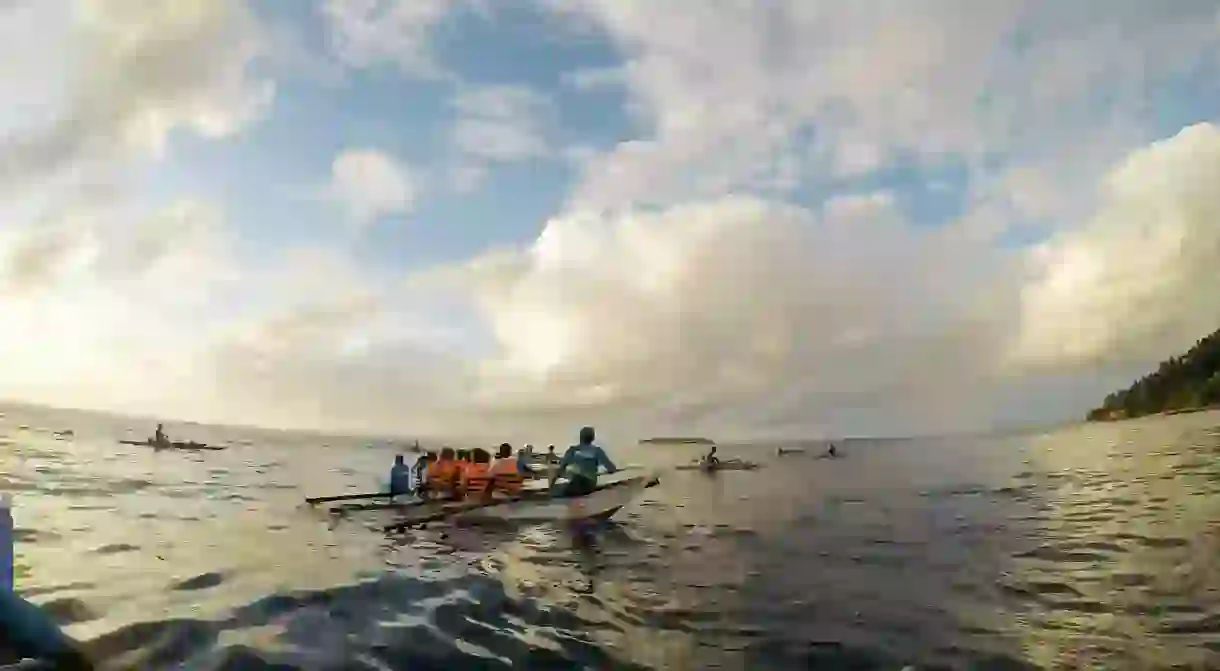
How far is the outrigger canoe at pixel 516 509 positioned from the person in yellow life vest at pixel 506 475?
1840 millimetres

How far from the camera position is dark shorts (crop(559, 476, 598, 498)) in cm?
2294

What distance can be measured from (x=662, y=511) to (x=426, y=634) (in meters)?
20.6

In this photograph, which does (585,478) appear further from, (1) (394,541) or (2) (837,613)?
(2) (837,613)

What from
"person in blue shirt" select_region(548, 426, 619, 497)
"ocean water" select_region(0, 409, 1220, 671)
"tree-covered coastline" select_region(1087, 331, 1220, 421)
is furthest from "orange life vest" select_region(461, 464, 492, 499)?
"tree-covered coastline" select_region(1087, 331, 1220, 421)

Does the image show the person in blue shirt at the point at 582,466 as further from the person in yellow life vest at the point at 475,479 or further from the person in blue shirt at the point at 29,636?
the person in blue shirt at the point at 29,636

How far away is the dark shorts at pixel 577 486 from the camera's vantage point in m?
22.9

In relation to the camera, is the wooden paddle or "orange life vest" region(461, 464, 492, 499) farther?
the wooden paddle

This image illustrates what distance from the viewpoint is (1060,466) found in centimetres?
4575

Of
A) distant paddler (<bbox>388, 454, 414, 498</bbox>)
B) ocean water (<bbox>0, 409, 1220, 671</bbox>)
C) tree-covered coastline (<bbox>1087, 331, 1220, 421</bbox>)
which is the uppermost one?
tree-covered coastline (<bbox>1087, 331, 1220, 421</bbox>)

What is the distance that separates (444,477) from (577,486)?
17.1 feet

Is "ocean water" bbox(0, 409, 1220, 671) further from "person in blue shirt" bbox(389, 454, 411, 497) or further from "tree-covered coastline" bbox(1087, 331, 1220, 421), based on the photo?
"tree-covered coastline" bbox(1087, 331, 1220, 421)

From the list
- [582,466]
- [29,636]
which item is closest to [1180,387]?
[582,466]

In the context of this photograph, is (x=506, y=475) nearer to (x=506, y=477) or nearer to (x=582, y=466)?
(x=506, y=477)

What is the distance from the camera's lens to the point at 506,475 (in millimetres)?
25781
